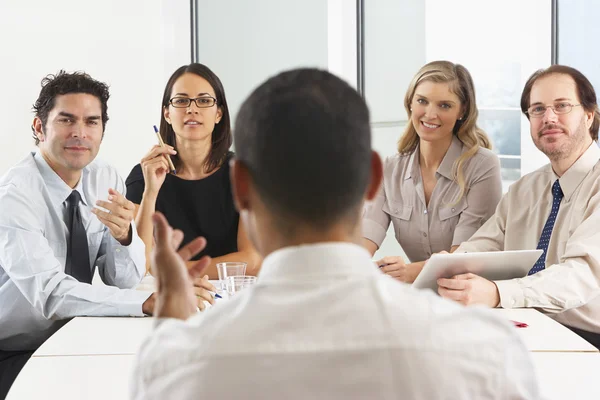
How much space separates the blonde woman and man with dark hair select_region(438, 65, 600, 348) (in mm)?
262

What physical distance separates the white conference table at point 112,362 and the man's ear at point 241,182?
79cm

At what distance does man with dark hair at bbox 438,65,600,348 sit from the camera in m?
2.33

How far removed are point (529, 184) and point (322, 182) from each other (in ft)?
7.57

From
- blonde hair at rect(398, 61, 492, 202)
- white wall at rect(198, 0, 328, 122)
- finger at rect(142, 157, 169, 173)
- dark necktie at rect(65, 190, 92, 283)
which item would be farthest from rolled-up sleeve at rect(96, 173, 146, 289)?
white wall at rect(198, 0, 328, 122)

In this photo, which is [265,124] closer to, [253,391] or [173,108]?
[253,391]

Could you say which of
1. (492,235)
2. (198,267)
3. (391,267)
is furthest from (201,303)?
(492,235)

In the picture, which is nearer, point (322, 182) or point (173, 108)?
point (322, 182)

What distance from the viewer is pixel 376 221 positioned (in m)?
3.44

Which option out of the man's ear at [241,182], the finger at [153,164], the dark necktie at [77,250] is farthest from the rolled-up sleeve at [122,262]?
the man's ear at [241,182]

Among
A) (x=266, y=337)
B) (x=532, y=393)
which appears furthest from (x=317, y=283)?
(x=532, y=393)

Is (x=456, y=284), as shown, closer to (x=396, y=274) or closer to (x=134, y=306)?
(x=396, y=274)

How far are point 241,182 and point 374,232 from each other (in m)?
2.54

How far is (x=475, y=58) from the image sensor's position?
5.38m

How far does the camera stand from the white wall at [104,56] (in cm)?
484
